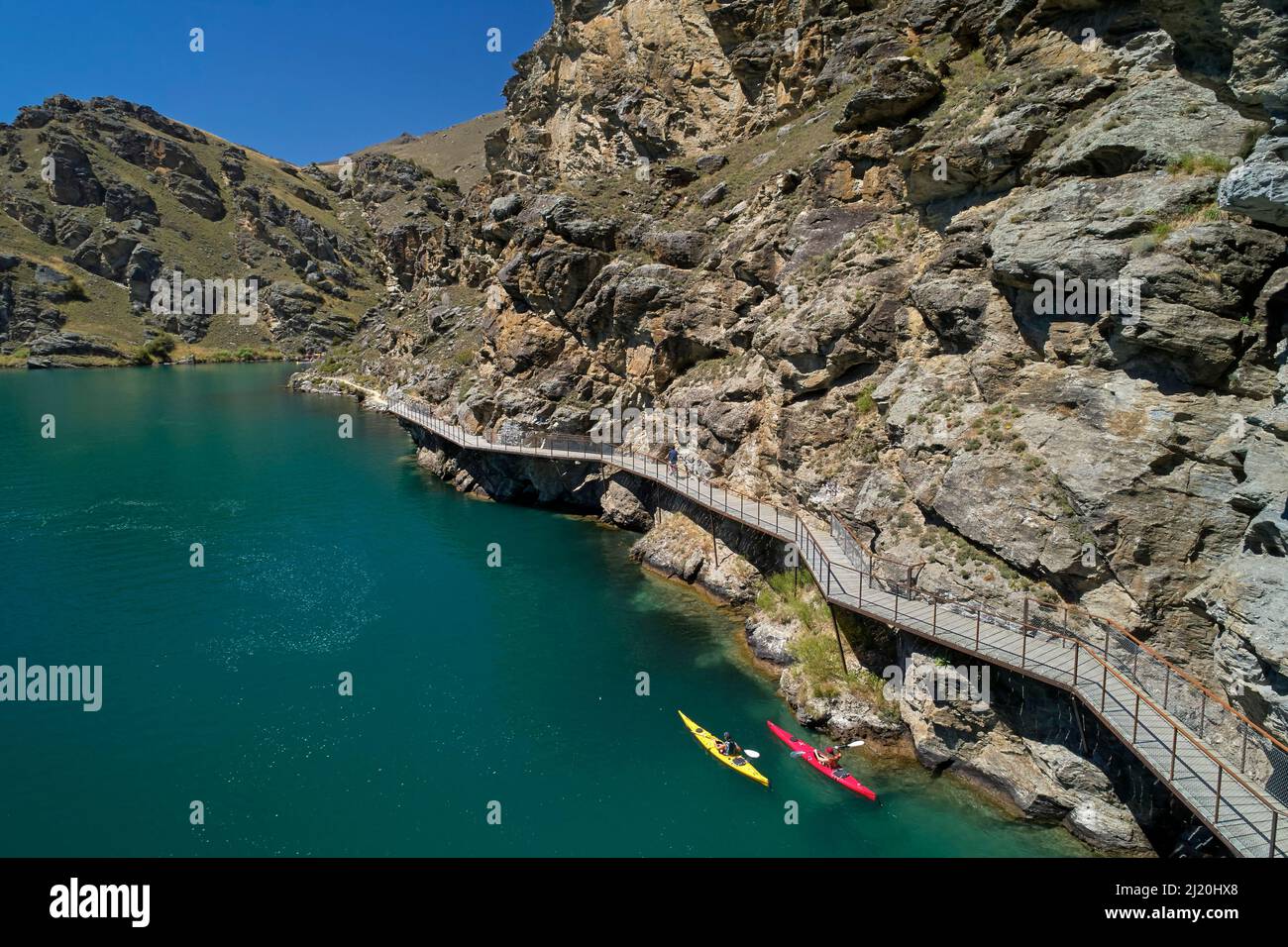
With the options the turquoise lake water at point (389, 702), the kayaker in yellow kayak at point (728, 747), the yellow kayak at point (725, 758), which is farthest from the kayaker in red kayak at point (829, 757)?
the kayaker in yellow kayak at point (728, 747)

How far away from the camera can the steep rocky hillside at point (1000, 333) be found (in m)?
19.0

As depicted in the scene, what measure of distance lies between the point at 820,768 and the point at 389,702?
14.8 m

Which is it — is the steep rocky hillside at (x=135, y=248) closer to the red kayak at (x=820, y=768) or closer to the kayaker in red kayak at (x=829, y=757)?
the red kayak at (x=820, y=768)

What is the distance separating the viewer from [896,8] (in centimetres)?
4581

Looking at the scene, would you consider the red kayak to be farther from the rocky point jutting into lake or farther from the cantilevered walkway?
the cantilevered walkway

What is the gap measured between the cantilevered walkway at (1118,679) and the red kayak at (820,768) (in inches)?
177

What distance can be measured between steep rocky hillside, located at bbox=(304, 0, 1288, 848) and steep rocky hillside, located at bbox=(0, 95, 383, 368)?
135507 millimetres

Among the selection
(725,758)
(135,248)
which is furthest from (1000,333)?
(135,248)

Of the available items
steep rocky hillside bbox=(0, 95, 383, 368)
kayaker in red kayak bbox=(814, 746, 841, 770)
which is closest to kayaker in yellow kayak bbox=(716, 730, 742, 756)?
kayaker in red kayak bbox=(814, 746, 841, 770)

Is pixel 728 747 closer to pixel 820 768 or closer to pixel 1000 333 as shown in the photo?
pixel 820 768

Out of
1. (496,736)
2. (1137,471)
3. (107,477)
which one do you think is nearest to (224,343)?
(107,477)

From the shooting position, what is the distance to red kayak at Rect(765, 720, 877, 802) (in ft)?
69.2

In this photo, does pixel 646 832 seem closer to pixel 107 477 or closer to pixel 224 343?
pixel 107 477

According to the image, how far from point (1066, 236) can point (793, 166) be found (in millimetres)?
23816
